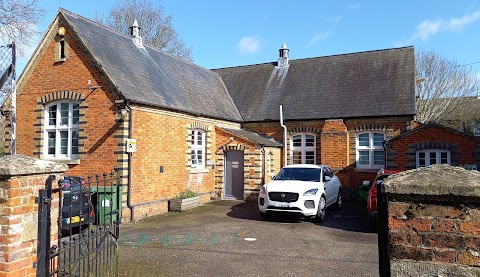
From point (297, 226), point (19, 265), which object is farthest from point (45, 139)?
point (19, 265)

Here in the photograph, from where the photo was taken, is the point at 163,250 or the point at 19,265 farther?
the point at 163,250

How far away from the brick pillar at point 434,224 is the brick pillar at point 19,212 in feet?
10.7

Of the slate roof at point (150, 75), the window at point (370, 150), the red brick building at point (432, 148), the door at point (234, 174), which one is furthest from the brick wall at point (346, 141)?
the slate roof at point (150, 75)

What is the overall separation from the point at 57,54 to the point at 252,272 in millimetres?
11244

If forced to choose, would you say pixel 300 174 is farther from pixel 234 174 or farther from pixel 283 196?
pixel 234 174

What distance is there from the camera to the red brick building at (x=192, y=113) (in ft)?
41.3

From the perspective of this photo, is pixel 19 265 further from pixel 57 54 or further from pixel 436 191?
pixel 57 54

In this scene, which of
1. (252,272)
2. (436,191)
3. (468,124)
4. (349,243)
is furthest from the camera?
(468,124)

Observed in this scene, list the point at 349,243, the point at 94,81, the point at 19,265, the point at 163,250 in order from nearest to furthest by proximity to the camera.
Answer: the point at 19,265, the point at 163,250, the point at 349,243, the point at 94,81

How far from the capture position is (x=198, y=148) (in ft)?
54.5

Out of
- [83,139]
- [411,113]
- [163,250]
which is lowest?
[163,250]

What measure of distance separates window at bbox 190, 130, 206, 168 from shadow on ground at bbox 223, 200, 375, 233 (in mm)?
2320

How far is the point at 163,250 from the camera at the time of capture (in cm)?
813

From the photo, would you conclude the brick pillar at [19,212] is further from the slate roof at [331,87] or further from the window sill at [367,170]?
the slate roof at [331,87]
